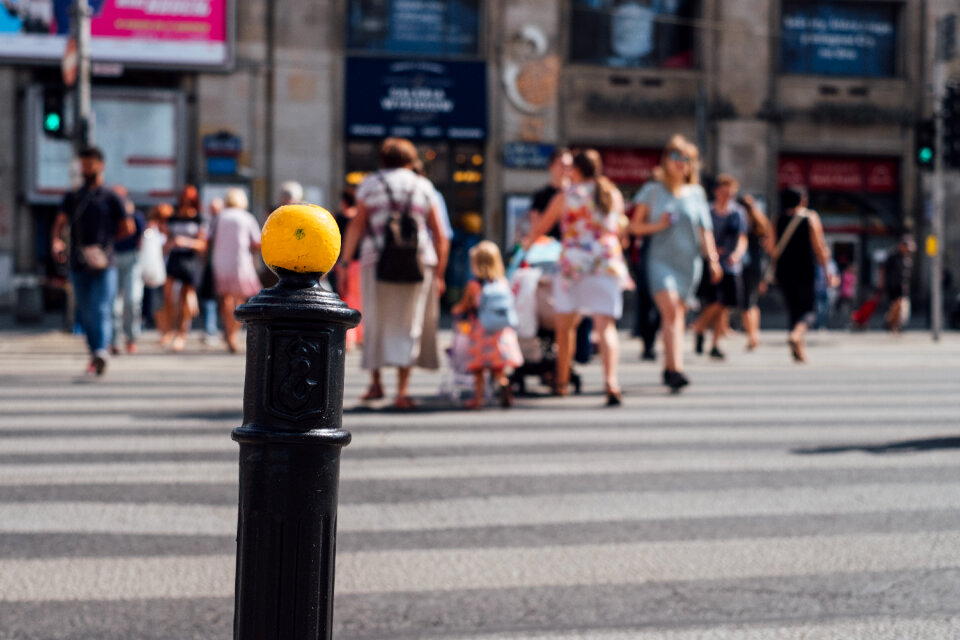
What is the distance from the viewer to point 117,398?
965 centimetres

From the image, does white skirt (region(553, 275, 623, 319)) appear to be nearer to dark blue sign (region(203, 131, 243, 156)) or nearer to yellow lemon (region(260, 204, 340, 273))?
yellow lemon (region(260, 204, 340, 273))

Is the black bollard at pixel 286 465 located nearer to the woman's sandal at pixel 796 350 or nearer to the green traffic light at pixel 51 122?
the woman's sandal at pixel 796 350

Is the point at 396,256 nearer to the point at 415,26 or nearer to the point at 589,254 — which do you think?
the point at 589,254

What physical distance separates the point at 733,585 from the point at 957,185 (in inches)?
1100

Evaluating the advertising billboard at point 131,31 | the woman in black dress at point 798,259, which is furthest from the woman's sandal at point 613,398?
the advertising billboard at point 131,31

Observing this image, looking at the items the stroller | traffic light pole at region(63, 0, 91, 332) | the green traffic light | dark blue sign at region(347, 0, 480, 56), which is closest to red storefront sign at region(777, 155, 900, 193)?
dark blue sign at region(347, 0, 480, 56)

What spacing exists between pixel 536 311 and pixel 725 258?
173 inches

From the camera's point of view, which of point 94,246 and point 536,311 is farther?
point 94,246

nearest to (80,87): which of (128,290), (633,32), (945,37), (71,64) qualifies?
(71,64)

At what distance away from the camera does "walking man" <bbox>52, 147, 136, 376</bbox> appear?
Result: 11.0 m

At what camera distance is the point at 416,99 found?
27375 millimetres

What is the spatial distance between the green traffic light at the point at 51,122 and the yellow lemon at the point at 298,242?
15.4 meters

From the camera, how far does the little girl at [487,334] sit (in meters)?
9.19

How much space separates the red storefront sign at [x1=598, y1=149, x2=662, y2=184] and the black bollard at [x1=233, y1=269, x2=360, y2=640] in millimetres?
26201
